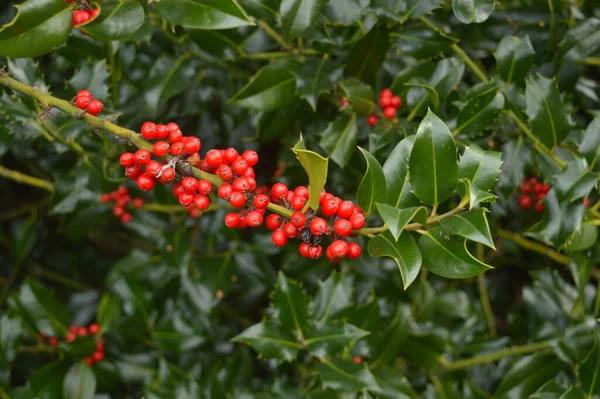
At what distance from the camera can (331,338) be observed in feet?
4.95

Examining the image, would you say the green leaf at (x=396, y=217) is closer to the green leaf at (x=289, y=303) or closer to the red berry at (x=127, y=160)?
the red berry at (x=127, y=160)

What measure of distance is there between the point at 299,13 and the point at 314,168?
534 mm

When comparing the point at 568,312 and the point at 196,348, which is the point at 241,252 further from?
the point at 568,312

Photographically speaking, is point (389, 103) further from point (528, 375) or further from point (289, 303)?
point (528, 375)

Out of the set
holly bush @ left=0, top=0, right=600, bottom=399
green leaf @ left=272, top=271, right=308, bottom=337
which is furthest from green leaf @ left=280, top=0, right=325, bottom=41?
green leaf @ left=272, top=271, right=308, bottom=337

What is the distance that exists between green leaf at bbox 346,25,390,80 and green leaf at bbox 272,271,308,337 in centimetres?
61

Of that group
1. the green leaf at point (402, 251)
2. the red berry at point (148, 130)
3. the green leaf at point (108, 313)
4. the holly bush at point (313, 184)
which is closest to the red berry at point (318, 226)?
the holly bush at point (313, 184)

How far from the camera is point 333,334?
1.51 metres

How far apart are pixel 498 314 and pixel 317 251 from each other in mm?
1725

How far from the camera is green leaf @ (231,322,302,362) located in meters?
1.49

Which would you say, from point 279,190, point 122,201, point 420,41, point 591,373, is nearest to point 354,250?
point 279,190

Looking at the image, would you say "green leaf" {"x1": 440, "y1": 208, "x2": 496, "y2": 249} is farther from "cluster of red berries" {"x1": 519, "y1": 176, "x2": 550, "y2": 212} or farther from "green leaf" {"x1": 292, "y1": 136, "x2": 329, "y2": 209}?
"cluster of red berries" {"x1": 519, "y1": 176, "x2": 550, "y2": 212}

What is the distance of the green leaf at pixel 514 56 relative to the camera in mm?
1524

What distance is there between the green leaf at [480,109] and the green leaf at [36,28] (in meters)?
0.96
